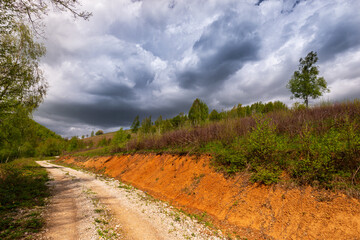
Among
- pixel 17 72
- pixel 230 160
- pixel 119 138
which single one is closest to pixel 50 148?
pixel 119 138

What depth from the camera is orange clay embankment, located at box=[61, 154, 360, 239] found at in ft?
14.2

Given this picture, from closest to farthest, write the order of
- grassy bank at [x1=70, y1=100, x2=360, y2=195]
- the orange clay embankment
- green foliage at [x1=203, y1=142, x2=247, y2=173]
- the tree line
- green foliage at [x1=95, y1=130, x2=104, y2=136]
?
the orange clay embankment < grassy bank at [x1=70, y1=100, x2=360, y2=195] < green foliage at [x1=203, y1=142, x2=247, y2=173] < the tree line < green foliage at [x1=95, y1=130, x2=104, y2=136]

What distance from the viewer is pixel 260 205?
5.72 m

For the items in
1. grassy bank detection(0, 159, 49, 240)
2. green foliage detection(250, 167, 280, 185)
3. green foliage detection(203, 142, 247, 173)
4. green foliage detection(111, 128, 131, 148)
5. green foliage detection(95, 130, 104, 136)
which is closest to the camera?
grassy bank detection(0, 159, 49, 240)

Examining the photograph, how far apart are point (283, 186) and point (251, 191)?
4.01 ft

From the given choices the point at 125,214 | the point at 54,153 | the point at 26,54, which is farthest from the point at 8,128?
the point at 54,153

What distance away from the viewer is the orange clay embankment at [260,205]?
4.32 m

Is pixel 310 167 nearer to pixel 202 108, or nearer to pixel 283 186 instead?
pixel 283 186

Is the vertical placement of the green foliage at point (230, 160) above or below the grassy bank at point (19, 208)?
above

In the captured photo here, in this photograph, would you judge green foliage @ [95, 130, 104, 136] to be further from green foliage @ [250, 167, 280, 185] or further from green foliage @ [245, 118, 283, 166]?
green foliage @ [250, 167, 280, 185]

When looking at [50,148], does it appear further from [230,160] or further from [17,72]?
[230,160]

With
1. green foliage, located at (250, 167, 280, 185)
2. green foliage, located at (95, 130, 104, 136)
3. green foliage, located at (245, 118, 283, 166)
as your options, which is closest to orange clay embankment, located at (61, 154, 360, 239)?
green foliage, located at (250, 167, 280, 185)

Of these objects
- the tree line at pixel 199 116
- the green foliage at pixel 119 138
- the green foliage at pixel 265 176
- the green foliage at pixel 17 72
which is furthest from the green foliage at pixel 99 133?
the green foliage at pixel 265 176

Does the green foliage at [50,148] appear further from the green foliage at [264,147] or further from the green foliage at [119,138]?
the green foliage at [264,147]
